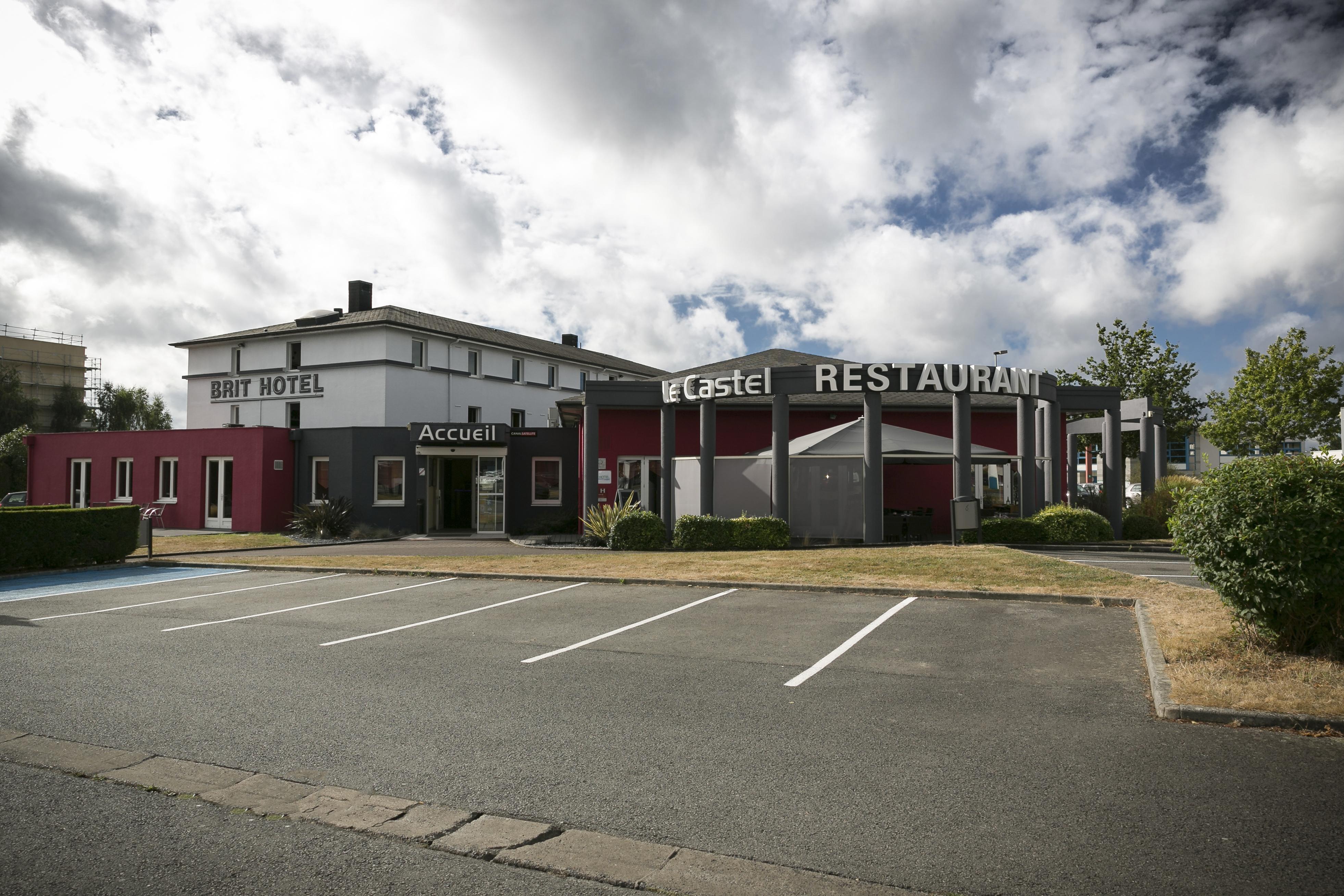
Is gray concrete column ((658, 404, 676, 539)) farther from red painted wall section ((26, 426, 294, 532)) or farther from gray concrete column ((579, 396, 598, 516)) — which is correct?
red painted wall section ((26, 426, 294, 532))

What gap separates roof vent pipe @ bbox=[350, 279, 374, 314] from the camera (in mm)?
43031

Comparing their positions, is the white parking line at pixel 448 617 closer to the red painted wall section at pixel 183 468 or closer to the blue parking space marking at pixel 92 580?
the blue parking space marking at pixel 92 580

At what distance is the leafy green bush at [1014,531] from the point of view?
61.7 feet

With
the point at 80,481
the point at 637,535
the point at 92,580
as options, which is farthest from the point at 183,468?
the point at 637,535

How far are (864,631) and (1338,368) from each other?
3459 centimetres

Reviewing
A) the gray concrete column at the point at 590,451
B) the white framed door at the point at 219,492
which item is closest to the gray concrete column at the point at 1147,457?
the gray concrete column at the point at 590,451

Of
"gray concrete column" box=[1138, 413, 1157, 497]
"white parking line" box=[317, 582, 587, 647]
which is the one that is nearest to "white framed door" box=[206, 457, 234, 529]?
"white parking line" box=[317, 582, 587, 647]

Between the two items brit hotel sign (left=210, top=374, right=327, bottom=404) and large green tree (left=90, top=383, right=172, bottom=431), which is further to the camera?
large green tree (left=90, top=383, right=172, bottom=431)

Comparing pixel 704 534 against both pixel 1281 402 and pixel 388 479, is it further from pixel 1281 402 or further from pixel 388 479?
pixel 1281 402

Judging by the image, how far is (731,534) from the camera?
62.2 feet

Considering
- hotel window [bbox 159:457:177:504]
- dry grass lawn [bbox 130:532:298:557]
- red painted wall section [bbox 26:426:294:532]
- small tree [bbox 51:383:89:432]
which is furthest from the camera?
small tree [bbox 51:383:89:432]

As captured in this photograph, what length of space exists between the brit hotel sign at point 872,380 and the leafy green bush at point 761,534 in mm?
2961

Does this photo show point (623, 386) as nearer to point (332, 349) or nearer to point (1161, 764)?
point (1161, 764)

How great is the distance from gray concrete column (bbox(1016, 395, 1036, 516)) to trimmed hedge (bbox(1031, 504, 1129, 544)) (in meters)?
0.47
